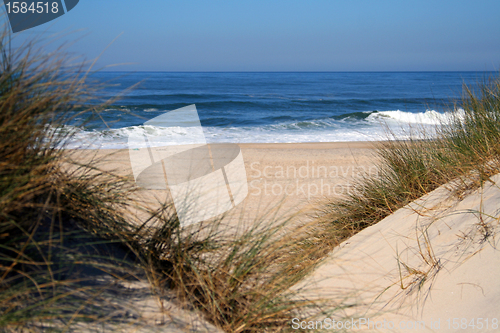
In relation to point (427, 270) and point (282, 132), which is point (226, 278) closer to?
point (427, 270)

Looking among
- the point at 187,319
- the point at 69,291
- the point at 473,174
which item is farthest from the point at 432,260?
the point at 69,291

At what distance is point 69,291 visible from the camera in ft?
4.99

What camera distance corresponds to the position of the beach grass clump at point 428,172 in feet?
10.0

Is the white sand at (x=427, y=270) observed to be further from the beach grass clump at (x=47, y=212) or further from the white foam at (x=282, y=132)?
the white foam at (x=282, y=132)

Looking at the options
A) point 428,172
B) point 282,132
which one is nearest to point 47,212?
point 428,172

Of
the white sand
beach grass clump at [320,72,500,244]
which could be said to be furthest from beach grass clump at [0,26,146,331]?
beach grass clump at [320,72,500,244]

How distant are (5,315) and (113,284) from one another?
18.5 inches

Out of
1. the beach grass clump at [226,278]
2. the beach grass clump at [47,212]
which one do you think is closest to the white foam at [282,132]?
the beach grass clump at [47,212]

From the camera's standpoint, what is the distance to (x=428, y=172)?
132 inches

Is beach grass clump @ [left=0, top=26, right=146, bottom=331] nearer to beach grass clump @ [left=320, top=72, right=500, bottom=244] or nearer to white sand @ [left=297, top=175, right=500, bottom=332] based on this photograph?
white sand @ [left=297, top=175, right=500, bottom=332]

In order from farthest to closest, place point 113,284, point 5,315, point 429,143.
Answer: point 429,143
point 113,284
point 5,315

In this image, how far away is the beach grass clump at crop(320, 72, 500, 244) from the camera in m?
3.05

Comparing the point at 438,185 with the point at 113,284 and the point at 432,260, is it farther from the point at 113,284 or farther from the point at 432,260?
the point at 113,284

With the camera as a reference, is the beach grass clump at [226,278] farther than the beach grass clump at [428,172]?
No
